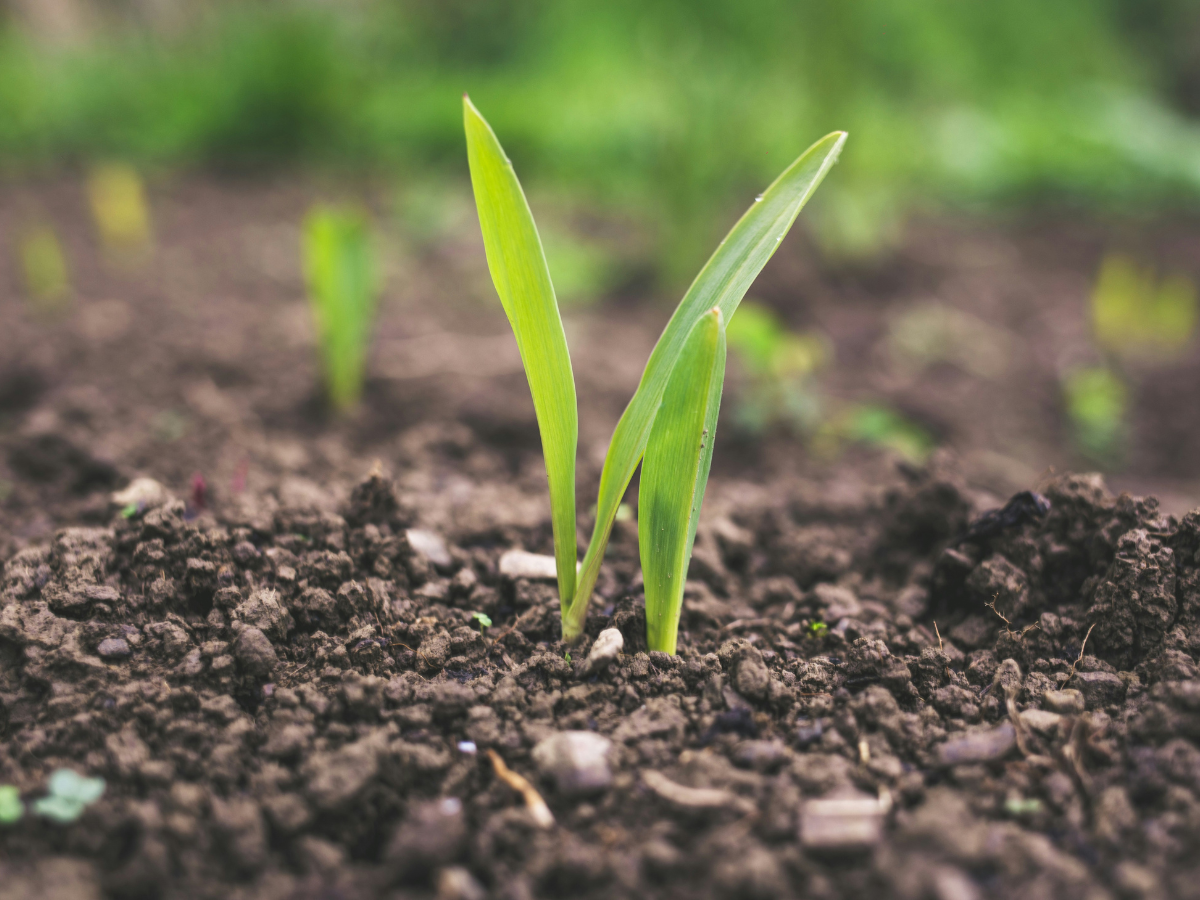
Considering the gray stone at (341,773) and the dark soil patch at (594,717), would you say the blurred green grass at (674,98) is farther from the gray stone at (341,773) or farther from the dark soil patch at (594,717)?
the gray stone at (341,773)

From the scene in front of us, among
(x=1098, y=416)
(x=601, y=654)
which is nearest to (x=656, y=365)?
(x=601, y=654)

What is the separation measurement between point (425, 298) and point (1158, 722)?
2.62m

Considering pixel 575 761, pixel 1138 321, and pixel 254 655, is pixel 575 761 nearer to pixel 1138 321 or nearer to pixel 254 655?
pixel 254 655

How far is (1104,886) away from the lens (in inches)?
32.0

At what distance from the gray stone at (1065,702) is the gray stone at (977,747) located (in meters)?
0.08

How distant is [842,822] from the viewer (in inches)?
34.0

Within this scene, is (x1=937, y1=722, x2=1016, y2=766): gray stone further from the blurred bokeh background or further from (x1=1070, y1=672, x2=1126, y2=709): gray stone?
the blurred bokeh background

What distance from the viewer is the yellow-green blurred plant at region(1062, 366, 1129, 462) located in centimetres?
250

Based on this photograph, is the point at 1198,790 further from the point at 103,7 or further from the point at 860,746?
the point at 103,7

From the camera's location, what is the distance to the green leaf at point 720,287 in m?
1.01

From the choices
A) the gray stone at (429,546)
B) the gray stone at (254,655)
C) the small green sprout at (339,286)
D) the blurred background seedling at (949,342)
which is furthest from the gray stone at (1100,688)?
the blurred background seedling at (949,342)

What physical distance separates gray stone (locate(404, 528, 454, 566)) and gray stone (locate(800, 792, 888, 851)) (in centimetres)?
69

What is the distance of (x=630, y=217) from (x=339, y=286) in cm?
257

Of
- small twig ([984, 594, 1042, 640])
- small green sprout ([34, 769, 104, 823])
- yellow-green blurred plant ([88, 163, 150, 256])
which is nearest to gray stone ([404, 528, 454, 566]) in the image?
small green sprout ([34, 769, 104, 823])
